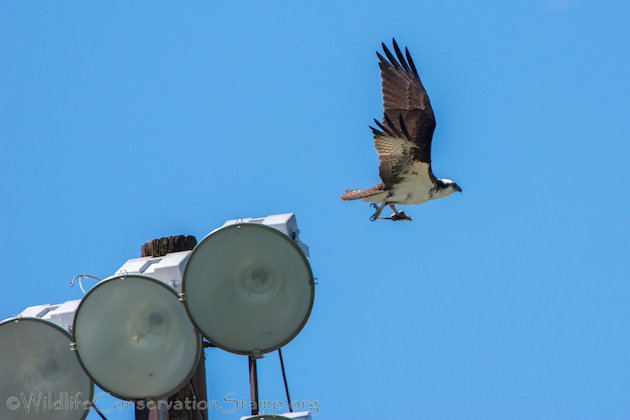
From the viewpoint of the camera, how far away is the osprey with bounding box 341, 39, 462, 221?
13.5 metres

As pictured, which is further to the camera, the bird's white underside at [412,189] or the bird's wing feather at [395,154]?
the bird's white underside at [412,189]

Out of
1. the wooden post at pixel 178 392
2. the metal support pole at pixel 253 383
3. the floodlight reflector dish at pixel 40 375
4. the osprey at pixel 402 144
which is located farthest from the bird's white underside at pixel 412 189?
the metal support pole at pixel 253 383

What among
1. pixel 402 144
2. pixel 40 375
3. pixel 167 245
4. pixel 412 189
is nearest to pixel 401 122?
pixel 402 144

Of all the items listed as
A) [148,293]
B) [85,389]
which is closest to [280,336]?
[148,293]

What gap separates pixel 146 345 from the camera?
527cm

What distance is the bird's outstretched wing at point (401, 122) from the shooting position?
13469 mm

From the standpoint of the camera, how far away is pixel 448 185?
15086 mm

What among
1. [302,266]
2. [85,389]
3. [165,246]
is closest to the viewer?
[302,266]

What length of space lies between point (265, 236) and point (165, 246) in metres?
1.35

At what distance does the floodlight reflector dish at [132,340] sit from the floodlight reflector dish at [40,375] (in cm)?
19

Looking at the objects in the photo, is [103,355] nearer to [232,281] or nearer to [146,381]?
[146,381]

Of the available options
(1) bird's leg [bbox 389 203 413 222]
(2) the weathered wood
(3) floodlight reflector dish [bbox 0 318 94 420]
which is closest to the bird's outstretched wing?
(1) bird's leg [bbox 389 203 413 222]

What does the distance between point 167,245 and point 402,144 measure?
753 centimetres

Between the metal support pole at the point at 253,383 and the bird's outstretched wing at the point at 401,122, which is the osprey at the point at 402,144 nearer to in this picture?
the bird's outstretched wing at the point at 401,122
